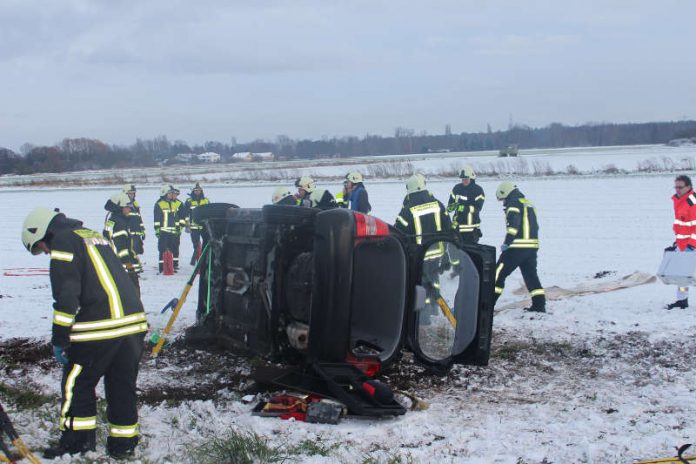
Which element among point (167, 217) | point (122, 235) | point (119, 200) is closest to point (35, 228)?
point (122, 235)

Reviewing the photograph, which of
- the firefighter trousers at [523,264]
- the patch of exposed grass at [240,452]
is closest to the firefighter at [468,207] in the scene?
the firefighter trousers at [523,264]

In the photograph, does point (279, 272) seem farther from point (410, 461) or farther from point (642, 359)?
point (642, 359)

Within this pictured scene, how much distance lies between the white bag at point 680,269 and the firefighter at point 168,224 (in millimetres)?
8577

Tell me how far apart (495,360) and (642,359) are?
1.38 m

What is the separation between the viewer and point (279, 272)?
5.35m

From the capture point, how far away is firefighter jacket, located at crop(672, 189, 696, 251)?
860 cm

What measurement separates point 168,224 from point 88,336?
358 inches

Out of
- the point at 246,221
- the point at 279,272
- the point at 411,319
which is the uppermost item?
the point at 246,221

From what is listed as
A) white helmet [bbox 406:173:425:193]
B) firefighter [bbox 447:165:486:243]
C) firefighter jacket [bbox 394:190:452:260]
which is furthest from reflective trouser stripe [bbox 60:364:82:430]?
firefighter [bbox 447:165:486:243]

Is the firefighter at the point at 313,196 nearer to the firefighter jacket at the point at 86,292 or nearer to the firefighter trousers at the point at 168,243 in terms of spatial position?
the firefighter jacket at the point at 86,292

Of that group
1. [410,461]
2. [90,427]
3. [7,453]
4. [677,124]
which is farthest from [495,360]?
[677,124]

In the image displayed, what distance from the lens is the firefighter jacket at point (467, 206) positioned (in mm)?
10992

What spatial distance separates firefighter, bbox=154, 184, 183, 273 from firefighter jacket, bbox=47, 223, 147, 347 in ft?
28.1

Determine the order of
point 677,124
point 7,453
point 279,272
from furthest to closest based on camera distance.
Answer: point 677,124 < point 279,272 < point 7,453
